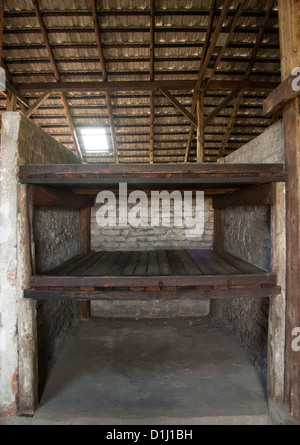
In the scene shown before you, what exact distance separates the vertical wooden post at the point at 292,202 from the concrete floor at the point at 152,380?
648 millimetres

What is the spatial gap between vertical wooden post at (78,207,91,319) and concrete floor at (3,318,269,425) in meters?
0.45

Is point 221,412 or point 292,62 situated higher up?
point 292,62

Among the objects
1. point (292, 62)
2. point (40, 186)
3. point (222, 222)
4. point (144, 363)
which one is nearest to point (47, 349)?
point (144, 363)

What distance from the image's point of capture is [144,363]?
4.04m

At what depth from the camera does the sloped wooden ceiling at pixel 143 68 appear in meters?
5.91

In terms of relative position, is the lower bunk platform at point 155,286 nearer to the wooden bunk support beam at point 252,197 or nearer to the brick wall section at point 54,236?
the brick wall section at point 54,236

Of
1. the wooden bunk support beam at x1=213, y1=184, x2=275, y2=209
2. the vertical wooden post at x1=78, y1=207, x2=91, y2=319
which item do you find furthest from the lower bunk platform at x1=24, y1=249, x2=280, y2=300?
the vertical wooden post at x1=78, y1=207, x2=91, y2=319

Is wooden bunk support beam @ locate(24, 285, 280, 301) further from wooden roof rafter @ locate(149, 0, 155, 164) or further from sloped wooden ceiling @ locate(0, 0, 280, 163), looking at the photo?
wooden roof rafter @ locate(149, 0, 155, 164)

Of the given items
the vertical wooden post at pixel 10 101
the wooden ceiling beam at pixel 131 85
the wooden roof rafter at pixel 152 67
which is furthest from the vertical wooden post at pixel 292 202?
the vertical wooden post at pixel 10 101

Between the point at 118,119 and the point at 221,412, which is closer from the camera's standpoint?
the point at 221,412

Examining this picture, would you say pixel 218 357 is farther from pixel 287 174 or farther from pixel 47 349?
pixel 287 174

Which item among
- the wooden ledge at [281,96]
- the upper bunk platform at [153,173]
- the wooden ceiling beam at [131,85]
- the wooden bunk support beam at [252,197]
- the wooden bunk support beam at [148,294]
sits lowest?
the wooden bunk support beam at [148,294]

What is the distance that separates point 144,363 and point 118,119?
266 inches
